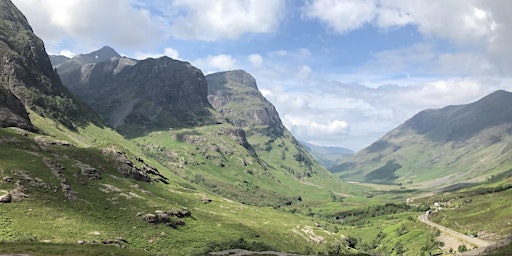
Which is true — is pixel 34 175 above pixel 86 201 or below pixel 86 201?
above

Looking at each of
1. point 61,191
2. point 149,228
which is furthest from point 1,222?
point 149,228

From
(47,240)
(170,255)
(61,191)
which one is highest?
(61,191)

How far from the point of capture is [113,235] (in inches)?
6870

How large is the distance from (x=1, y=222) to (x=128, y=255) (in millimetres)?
71443

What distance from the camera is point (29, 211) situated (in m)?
164

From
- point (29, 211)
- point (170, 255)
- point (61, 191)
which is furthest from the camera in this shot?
point (61, 191)

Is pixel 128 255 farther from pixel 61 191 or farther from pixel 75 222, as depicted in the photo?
pixel 61 191

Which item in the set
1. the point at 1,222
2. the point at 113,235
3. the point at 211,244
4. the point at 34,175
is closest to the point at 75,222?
the point at 113,235

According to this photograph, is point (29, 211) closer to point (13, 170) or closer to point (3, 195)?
point (3, 195)

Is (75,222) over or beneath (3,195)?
beneath

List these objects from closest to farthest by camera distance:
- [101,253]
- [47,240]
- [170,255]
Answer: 1. [101,253]
2. [47,240]
3. [170,255]

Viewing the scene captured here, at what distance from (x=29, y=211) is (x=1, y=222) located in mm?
14281

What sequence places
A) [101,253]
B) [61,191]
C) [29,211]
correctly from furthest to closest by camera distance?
[61,191] < [29,211] < [101,253]

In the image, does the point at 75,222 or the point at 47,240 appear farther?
the point at 75,222
